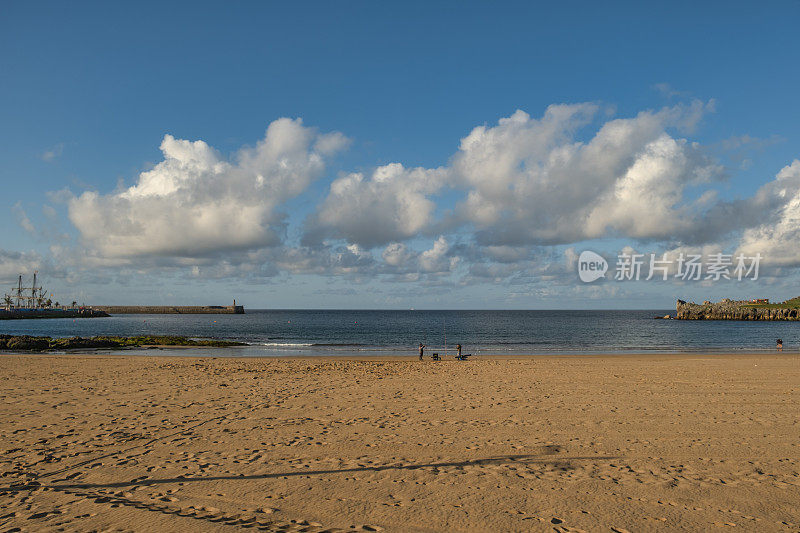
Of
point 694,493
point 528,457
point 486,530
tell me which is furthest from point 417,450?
point 694,493

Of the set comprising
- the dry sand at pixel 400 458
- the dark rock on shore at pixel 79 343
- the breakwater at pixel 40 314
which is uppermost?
the dry sand at pixel 400 458

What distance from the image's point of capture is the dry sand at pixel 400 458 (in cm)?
691

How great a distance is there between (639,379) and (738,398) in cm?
497

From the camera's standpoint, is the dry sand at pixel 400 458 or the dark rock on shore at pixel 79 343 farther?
the dark rock on shore at pixel 79 343

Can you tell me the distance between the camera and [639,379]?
68.8 feet

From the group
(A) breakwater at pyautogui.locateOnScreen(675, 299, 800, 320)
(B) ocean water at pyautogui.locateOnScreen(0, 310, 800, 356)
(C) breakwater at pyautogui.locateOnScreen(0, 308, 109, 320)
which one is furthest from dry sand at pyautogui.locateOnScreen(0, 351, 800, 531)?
(C) breakwater at pyautogui.locateOnScreen(0, 308, 109, 320)

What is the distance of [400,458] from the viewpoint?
952 cm

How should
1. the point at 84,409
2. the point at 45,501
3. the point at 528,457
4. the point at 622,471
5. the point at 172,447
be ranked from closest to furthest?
the point at 45,501 → the point at 622,471 → the point at 528,457 → the point at 172,447 → the point at 84,409

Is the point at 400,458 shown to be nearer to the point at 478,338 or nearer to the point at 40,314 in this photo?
the point at 478,338

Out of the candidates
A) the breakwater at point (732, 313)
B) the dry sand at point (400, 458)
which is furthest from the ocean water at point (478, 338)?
the breakwater at point (732, 313)

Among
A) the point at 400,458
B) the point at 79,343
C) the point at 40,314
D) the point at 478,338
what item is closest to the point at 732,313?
the point at 478,338

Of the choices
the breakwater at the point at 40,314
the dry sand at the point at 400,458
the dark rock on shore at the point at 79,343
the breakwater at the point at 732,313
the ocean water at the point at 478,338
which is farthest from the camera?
the breakwater at the point at 40,314

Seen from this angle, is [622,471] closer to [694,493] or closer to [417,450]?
[694,493]

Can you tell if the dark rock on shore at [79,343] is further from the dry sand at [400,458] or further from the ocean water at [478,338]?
the dry sand at [400,458]
